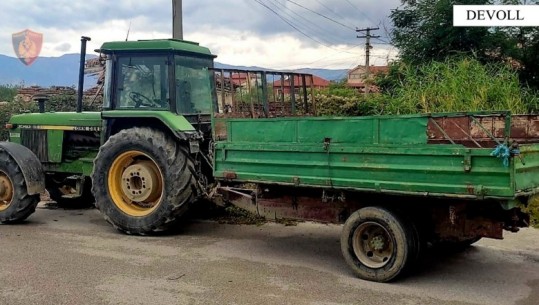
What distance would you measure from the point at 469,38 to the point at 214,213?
25.4 ft

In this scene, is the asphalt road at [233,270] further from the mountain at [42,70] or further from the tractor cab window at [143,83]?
the mountain at [42,70]

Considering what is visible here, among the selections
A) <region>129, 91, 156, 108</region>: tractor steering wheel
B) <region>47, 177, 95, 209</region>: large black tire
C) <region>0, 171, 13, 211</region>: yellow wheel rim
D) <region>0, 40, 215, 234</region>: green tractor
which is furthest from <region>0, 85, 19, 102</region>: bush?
<region>129, 91, 156, 108</region>: tractor steering wheel

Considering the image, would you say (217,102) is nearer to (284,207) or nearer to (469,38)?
(284,207)

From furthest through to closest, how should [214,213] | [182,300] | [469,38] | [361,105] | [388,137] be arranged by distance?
1. [469,38]
2. [361,105]
3. [214,213]
4. [388,137]
5. [182,300]

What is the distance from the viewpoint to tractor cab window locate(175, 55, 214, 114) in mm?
7316

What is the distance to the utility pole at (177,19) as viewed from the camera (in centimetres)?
1340

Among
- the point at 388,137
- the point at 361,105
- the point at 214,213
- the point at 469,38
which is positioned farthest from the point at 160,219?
the point at 469,38

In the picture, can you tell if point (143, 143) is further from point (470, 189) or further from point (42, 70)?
point (42, 70)

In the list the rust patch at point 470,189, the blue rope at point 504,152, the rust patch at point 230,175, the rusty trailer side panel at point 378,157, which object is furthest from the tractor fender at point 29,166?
the blue rope at point 504,152

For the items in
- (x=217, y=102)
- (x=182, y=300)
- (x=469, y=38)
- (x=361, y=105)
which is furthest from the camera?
(x=469, y=38)

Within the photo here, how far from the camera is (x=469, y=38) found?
12906 millimetres

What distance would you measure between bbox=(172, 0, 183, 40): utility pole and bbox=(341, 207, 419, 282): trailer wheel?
9.19 meters

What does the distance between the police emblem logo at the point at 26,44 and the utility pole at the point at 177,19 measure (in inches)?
391

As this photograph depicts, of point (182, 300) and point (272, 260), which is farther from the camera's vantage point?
point (272, 260)
